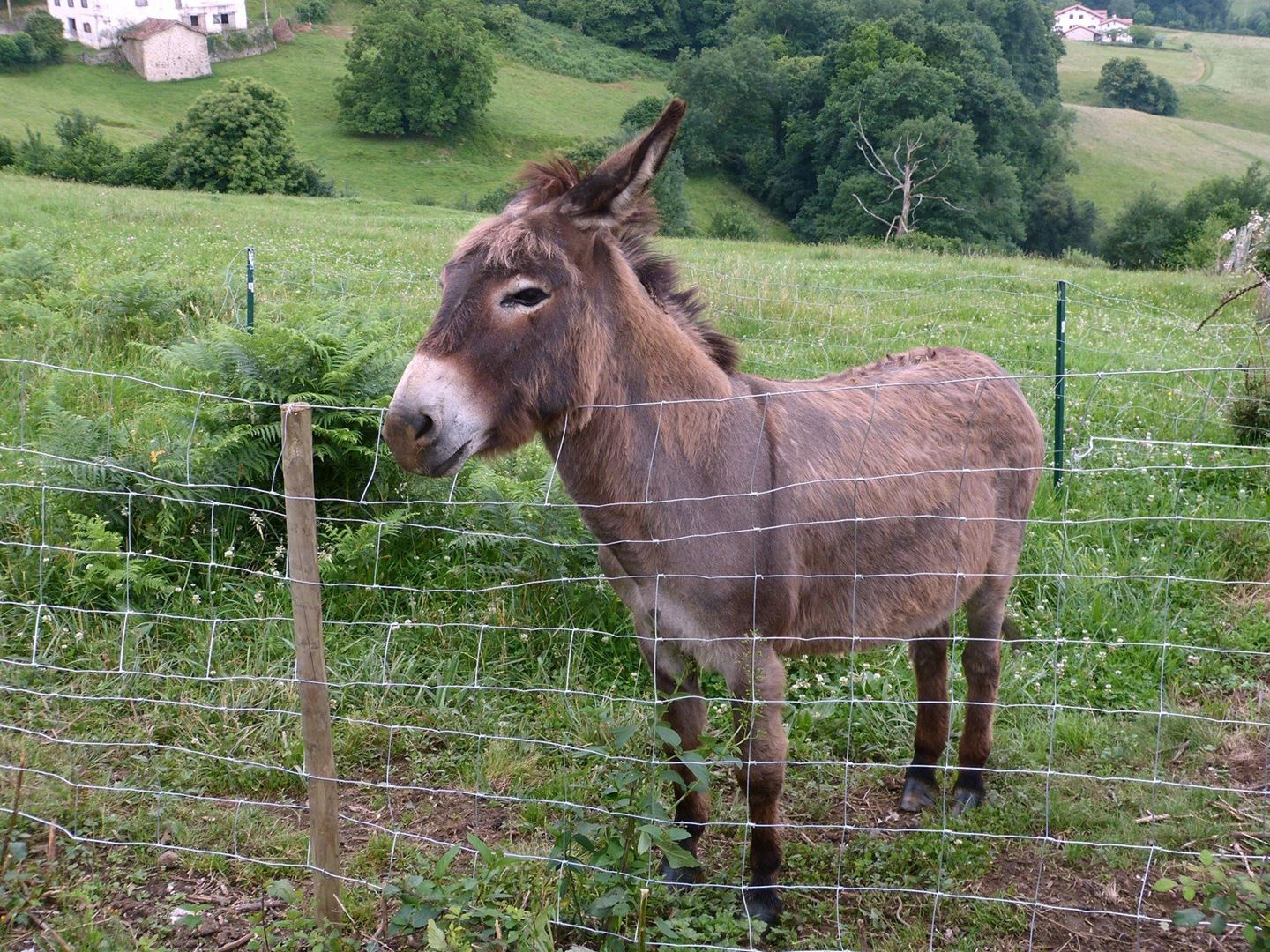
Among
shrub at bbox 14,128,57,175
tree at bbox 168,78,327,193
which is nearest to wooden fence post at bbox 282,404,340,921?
shrub at bbox 14,128,57,175

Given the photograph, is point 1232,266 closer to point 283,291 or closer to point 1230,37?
point 283,291

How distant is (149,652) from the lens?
173 inches

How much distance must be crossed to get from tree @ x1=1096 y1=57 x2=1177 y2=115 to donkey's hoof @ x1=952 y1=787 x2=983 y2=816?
85581 mm

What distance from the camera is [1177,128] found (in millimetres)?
66062

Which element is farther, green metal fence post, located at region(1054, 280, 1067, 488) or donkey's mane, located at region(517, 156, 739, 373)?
→ green metal fence post, located at region(1054, 280, 1067, 488)

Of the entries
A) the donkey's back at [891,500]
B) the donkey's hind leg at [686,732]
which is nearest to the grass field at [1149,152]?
the donkey's back at [891,500]

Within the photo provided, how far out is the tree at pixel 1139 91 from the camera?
245 ft

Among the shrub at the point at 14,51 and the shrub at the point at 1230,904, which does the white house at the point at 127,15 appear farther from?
the shrub at the point at 1230,904

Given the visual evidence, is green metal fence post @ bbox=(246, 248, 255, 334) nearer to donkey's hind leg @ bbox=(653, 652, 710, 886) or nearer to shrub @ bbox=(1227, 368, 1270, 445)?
donkey's hind leg @ bbox=(653, 652, 710, 886)

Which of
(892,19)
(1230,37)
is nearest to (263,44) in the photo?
(892,19)

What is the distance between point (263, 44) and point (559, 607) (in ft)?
250

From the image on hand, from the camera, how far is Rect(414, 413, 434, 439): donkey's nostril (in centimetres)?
266

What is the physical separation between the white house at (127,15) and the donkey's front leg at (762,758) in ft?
244

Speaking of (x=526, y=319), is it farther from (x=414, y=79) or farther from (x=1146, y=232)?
(x=414, y=79)
